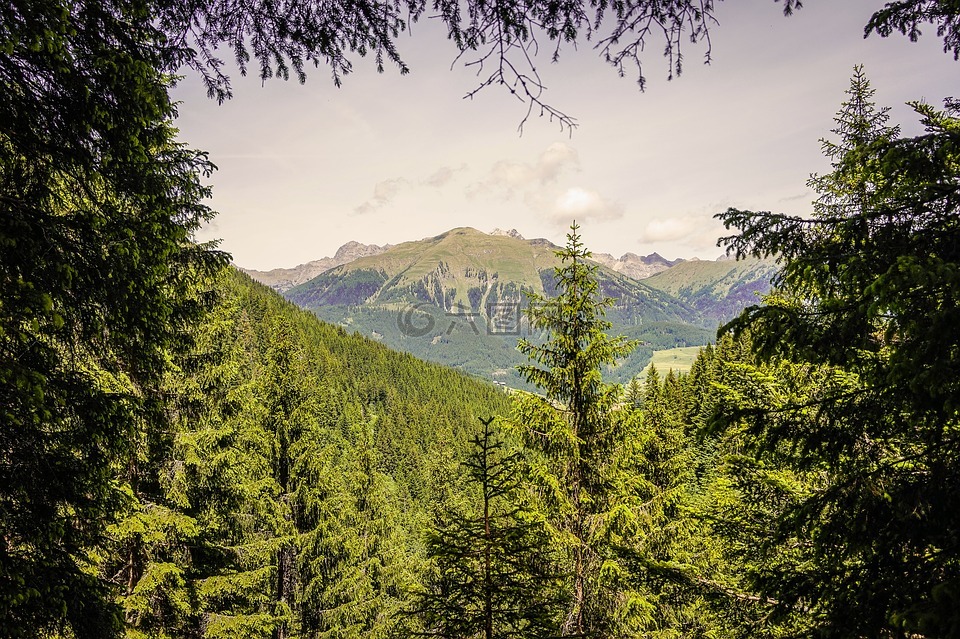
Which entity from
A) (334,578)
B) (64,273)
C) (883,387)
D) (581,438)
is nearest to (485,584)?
(581,438)

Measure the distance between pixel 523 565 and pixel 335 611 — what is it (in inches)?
417

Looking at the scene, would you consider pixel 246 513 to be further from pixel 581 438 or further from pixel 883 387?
pixel 883 387

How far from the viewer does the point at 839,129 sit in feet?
28.2

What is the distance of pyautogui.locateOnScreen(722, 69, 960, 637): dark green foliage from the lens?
2.62m

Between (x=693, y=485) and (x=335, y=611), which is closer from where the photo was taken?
(x=335, y=611)

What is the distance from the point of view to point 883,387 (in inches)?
126

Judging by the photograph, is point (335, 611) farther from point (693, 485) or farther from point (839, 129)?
point (693, 485)

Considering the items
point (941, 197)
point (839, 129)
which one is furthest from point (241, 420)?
point (839, 129)

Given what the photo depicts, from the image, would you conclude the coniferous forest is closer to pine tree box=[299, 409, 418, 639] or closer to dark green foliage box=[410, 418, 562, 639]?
dark green foliage box=[410, 418, 562, 639]

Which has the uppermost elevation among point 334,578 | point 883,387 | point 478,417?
point 883,387

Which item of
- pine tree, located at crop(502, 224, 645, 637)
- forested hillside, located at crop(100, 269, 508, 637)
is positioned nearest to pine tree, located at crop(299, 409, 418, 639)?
forested hillside, located at crop(100, 269, 508, 637)

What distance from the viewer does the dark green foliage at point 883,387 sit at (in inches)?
103

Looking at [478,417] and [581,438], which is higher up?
[478,417]

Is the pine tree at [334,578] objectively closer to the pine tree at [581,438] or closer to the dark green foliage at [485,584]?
the pine tree at [581,438]
